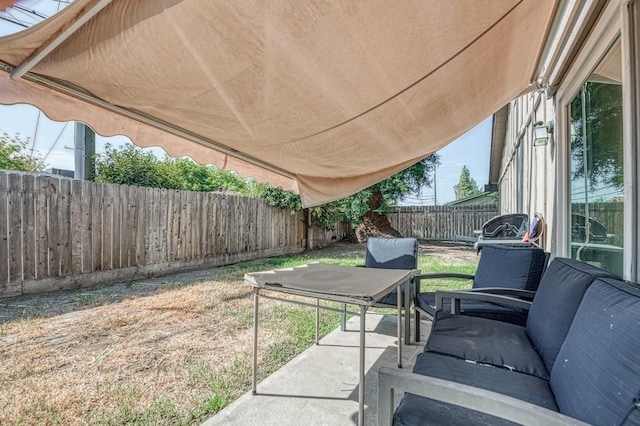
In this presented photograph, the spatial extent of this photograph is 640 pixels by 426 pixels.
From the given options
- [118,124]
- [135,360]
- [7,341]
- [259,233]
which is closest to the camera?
[118,124]

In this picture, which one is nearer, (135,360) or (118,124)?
(118,124)

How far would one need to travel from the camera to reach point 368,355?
9.14 ft

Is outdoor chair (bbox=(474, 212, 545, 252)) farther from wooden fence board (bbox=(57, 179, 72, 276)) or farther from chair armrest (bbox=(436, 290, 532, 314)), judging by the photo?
wooden fence board (bbox=(57, 179, 72, 276))

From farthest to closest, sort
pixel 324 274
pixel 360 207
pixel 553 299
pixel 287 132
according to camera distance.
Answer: pixel 360 207 → pixel 324 274 → pixel 287 132 → pixel 553 299

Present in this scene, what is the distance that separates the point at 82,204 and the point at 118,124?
12.2 ft

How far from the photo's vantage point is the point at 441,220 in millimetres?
13938

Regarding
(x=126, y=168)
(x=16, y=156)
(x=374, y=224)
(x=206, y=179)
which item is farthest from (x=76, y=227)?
(x=206, y=179)

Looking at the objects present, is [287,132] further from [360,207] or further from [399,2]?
[360,207]

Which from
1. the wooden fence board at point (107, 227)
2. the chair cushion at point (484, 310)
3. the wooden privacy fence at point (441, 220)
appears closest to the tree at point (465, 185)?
the wooden privacy fence at point (441, 220)

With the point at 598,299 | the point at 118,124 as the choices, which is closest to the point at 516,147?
the point at 598,299

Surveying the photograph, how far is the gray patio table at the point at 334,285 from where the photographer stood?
1797mm

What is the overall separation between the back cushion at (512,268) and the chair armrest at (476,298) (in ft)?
1.01

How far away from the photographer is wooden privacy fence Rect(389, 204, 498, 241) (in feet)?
43.5

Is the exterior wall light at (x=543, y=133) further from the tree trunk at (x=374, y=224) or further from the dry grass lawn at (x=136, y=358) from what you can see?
the tree trunk at (x=374, y=224)
